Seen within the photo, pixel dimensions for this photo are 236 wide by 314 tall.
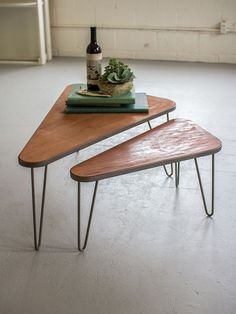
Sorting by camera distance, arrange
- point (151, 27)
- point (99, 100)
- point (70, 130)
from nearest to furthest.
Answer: point (70, 130) < point (99, 100) < point (151, 27)

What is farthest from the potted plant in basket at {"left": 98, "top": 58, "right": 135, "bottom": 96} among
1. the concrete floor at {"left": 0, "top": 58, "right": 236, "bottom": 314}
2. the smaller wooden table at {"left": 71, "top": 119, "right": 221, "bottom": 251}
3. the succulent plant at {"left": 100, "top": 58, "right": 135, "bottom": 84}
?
the concrete floor at {"left": 0, "top": 58, "right": 236, "bottom": 314}

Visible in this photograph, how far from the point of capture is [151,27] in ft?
16.9

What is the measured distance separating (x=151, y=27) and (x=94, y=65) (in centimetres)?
305

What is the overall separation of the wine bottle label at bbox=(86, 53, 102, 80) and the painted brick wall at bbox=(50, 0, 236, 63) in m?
3.00

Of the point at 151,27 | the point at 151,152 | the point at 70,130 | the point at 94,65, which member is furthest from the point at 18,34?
the point at 151,152

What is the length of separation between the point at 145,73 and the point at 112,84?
2.58m

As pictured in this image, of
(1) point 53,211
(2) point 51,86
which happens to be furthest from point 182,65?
(1) point 53,211

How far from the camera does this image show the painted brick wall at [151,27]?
4996 mm

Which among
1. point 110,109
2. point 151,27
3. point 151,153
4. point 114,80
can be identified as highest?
point 151,27

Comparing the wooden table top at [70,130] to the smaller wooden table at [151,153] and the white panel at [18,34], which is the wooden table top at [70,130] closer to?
the smaller wooden table at [151,153]

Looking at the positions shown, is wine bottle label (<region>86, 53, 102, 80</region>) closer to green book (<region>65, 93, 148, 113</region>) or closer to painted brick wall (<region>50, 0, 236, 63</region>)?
green book (<region>65, 93, 148, 113</region>)

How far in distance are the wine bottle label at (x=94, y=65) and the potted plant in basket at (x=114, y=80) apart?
0.16ft

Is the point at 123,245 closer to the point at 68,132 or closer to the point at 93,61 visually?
the point at 68,132

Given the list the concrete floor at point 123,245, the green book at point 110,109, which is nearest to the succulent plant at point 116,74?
the green book at point 110,109
